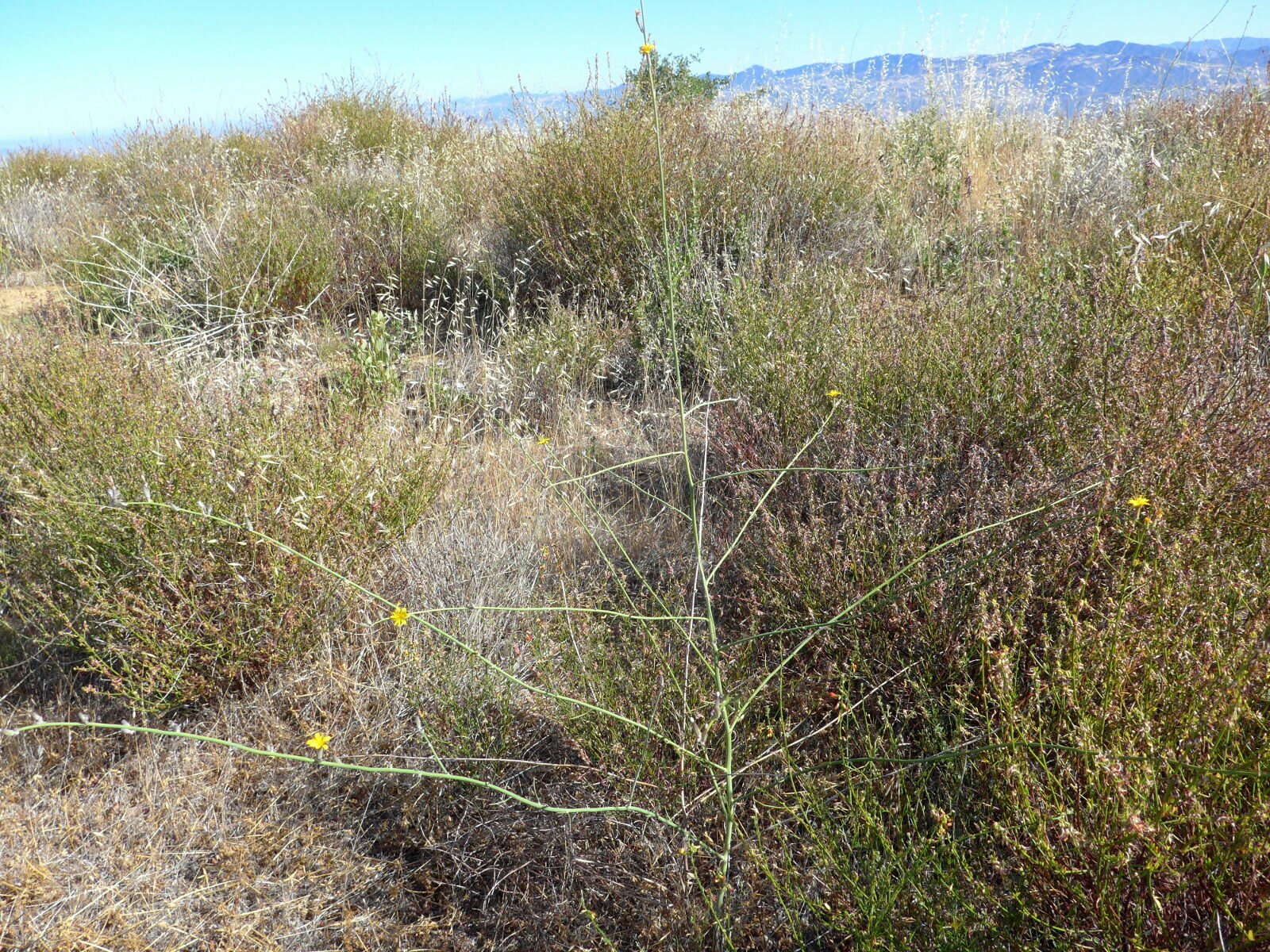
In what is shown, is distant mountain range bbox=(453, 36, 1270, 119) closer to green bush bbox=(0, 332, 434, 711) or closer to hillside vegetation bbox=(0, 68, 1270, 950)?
hillside vegetation bbox=(0, 68, 1270, 950)

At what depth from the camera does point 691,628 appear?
191 centimetres

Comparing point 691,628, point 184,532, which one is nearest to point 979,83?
point 691,628

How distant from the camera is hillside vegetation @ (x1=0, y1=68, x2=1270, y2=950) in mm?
1360

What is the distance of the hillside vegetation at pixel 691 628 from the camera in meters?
1.36

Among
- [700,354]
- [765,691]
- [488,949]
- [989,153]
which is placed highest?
[989,153]

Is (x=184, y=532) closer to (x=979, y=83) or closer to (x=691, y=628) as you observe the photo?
(x=691, y=628)

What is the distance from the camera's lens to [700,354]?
10.5ft

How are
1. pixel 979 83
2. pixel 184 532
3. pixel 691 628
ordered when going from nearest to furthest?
1. pixel 691 628
2. pixel 184 532
3. pixel 979 83

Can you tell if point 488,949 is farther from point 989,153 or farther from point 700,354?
point 989,153

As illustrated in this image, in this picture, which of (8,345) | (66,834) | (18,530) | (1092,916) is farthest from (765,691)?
(8,345)

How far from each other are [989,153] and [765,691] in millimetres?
5861

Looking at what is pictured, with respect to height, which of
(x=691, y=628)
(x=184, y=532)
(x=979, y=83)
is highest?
(x=979, y=83)

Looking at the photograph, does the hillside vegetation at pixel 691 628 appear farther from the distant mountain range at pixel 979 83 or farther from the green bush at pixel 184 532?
the distant mountain range at pixel 979 83

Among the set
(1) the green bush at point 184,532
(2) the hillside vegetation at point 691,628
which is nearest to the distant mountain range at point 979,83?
(2) the hillside vegetation at point 691,628
